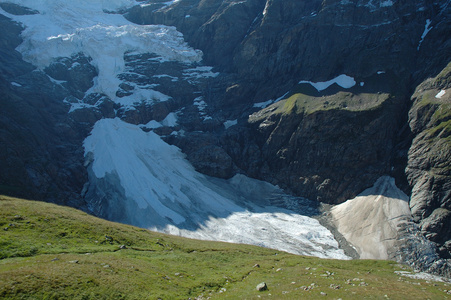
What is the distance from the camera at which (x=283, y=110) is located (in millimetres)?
123125

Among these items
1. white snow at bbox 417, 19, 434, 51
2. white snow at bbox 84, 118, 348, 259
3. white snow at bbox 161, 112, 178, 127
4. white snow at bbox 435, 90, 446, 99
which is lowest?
white snow at bbox 84, 118, 348, 259

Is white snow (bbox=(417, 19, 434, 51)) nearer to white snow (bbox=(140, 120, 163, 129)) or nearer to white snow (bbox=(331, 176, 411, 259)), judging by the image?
white snow (bbox=(331, 176, 411, 259))

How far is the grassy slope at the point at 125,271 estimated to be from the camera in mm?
19938

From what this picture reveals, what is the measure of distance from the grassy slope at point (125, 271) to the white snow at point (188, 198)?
47021 mm

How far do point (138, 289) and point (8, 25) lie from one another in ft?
608

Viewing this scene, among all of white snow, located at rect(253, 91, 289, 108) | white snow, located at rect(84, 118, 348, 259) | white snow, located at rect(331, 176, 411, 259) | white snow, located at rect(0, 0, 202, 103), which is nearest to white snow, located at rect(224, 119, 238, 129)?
white snow, located at rect(253, 91, 289, 108)

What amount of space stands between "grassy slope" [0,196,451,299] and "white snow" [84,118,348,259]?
47.0 meters

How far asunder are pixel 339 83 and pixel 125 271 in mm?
115154

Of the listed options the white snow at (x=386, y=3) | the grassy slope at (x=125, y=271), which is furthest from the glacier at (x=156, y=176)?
the white snow at (x=386, y=3)

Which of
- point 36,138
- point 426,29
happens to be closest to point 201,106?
point 36,138

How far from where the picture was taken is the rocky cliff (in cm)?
9450

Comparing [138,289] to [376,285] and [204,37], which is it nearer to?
[376,285]

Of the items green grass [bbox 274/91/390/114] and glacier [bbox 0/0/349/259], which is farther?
green grass [bbox 274/91/390/114]

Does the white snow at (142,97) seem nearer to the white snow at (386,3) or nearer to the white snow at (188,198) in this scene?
the white snow at (188,198)
